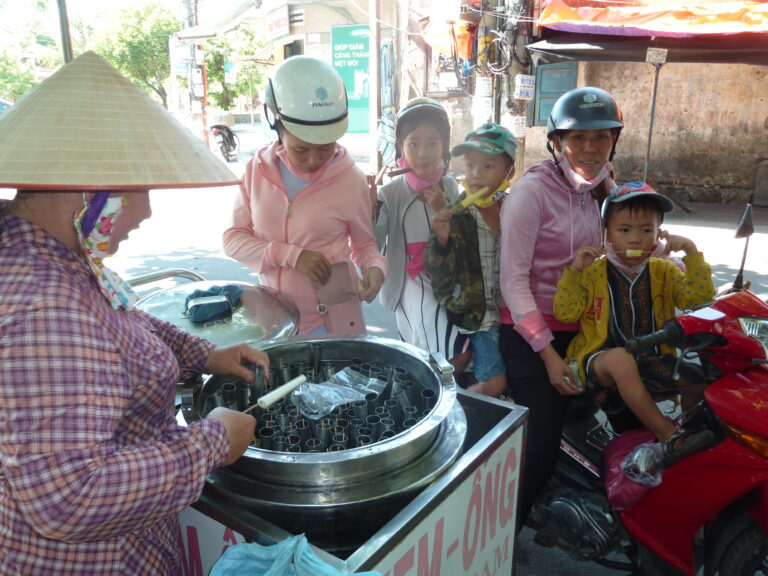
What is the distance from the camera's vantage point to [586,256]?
2.08 metres

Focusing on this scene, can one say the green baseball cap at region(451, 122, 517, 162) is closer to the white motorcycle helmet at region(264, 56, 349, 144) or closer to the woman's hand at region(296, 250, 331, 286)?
the white motorcycle helmet at region(264, 56, 349, 144)

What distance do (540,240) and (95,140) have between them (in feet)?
5.45

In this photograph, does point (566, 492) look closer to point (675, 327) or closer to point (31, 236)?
point (675, 327)

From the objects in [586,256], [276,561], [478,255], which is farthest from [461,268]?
[276,561]

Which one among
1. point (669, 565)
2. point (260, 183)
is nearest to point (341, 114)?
point (260, 183)

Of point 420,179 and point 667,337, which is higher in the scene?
point 420,179

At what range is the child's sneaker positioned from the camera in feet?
6.10

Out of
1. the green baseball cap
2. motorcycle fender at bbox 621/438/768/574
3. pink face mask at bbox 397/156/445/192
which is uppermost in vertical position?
the green baseball cap

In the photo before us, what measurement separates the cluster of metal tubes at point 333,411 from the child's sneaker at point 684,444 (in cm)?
95

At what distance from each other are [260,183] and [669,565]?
2115mm

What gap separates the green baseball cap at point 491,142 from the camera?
237 centimetres

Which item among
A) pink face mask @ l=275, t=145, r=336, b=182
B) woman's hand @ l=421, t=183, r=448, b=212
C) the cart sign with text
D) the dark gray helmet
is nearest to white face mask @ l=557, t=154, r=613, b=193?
the dark gray helmet

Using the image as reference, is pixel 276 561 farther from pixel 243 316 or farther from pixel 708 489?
pixel 708 489

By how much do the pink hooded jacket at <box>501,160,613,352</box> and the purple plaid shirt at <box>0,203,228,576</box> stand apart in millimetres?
1405
